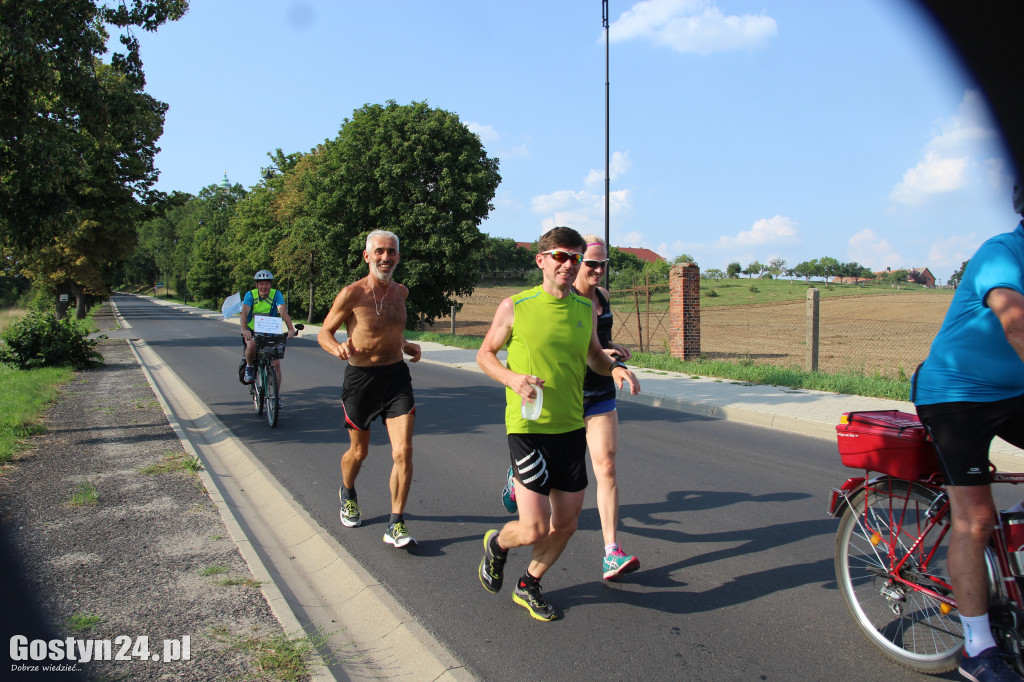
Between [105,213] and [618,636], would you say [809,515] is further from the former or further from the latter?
[105,213]

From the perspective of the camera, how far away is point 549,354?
3.21 m

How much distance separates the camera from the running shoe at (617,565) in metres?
3.88

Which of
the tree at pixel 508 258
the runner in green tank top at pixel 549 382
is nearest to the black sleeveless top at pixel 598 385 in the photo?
the runner in green tank top at pixel 549 382

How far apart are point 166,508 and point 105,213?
71.3 ft

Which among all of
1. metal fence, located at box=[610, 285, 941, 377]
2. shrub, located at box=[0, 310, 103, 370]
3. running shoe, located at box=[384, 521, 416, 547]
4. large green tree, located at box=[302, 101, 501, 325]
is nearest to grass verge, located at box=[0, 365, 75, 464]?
shrub, located at box=[0, 310, 103, 370]

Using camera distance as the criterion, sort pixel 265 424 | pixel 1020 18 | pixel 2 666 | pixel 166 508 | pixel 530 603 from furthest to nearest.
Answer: pixel 265 424
pixel 1020 18
pixel 166 508
pixel 530 603
pixel 2 666

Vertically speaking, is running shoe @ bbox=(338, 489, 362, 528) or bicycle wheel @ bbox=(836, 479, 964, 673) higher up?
bicycle wheel @ bbox=(836, 479, 964, 673)

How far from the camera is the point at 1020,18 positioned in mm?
5660

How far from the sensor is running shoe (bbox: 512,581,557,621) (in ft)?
11.3

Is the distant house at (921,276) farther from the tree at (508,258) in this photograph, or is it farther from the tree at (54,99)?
the tree at (54,99)

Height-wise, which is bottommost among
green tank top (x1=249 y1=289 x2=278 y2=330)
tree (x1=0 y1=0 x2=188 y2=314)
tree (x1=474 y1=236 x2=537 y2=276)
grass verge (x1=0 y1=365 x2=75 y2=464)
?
grass verge (x1=0 y1=365 x2=75 y2=464)

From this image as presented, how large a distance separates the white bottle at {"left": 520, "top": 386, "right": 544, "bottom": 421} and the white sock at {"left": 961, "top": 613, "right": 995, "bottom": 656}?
1.89 m

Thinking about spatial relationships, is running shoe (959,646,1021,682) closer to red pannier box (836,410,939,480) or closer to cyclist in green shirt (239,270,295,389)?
red pannier box (836,410,939,480)

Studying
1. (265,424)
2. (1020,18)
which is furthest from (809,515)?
(265,424)
